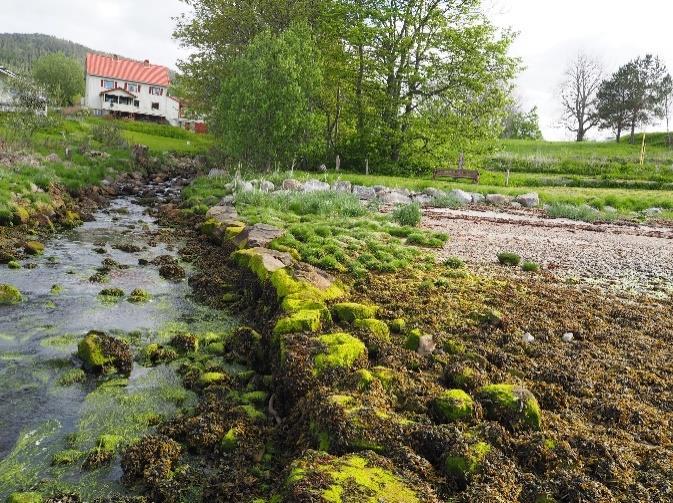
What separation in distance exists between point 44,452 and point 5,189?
592 inches

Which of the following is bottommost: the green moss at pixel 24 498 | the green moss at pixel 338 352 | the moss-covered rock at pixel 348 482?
the green moss at pixel 24 498

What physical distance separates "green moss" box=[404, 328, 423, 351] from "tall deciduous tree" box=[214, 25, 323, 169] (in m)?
22.3

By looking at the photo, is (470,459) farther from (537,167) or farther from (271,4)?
(537,167)

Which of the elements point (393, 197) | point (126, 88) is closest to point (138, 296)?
point (393, 197)

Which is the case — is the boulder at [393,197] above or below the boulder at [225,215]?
above

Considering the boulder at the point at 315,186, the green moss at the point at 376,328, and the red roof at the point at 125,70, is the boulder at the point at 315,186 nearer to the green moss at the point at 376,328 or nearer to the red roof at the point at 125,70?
the green moss at the point at 376,328

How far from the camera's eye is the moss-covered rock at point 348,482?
3.88m

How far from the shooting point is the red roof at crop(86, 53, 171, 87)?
90.5 meters

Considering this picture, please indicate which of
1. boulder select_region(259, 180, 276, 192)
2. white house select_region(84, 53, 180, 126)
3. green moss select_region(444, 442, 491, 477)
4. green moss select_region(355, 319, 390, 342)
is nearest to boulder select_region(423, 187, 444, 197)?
boulder select_region(259, 180, 276, 192)

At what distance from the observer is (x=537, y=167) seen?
50.5 metres

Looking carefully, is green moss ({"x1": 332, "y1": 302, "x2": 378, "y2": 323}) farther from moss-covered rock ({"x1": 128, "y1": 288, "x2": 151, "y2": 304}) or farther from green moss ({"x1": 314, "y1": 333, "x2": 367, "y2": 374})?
moss-covered rock ({"x1": 128, "y1": 288, "x2": 151, "y2": 304})

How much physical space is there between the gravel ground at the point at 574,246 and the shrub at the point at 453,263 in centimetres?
65

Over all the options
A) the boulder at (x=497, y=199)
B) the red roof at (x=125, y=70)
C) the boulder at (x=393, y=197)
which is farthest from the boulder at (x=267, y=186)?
the red roof at (x=125, y=70)

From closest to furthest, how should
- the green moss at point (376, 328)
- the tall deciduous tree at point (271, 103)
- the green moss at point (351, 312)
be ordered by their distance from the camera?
1. the green moss at point (376, 328)
2. the green moss at point (351, 312)
3. the tall deciduous tree at point (271, 103)
